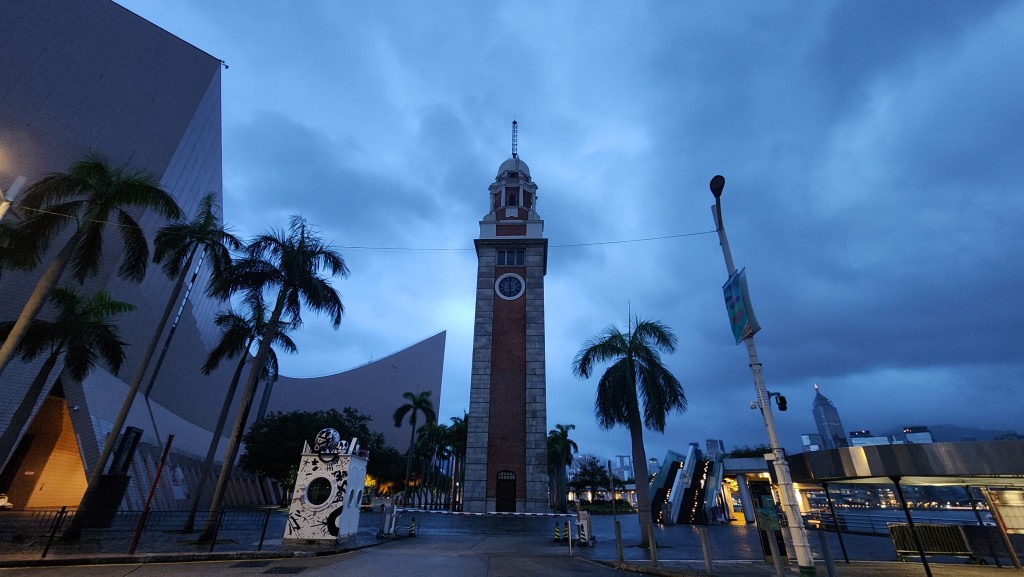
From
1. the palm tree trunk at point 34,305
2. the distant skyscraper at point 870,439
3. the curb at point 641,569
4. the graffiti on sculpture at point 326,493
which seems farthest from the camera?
the distant skyscraper at point 870,439

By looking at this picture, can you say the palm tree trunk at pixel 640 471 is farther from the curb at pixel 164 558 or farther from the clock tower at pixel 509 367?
the clock tower at pixel 509 367

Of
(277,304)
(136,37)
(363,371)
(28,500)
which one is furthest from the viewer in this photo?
(363,371)

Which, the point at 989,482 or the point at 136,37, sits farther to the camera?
the point at 136,37

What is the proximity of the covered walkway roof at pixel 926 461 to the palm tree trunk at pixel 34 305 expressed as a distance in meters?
20.3

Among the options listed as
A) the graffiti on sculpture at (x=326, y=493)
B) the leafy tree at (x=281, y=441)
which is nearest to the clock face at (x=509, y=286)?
the leafy tree at (x=281, y=441)

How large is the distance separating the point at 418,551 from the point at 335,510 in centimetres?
323

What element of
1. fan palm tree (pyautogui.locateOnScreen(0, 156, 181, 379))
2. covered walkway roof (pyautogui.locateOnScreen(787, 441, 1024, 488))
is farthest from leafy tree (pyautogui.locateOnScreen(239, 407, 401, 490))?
covered walkway roof (pyautogui.locateOnScreen(787, 441, 1024, 488))

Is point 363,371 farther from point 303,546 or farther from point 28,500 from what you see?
point 303,546

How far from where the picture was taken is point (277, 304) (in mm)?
16109

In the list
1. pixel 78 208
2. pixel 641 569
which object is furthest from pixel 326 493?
pixel 78 208

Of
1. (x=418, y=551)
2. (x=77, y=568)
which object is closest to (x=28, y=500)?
(x=77, y=568)

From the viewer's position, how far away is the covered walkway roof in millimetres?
9391

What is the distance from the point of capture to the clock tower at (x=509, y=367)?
33.2 m

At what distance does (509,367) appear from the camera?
36688 millimetres
